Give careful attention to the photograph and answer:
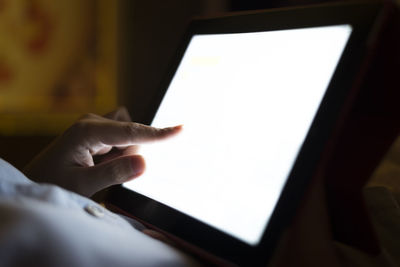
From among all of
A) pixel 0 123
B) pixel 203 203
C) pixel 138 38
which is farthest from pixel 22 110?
pixel 203 203

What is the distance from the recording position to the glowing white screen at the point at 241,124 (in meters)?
0.34

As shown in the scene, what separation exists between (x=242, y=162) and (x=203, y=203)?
65 mm

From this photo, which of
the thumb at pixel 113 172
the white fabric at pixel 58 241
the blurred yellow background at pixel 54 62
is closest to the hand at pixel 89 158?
the thumb at pixel 113 172

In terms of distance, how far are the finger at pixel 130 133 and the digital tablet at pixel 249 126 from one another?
0.02m

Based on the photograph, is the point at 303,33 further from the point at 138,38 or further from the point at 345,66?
the point at 138,38

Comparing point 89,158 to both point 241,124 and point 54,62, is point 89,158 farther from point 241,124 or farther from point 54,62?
point 54,62

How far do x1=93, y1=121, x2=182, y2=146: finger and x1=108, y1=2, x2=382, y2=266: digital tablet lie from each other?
0.05 feet

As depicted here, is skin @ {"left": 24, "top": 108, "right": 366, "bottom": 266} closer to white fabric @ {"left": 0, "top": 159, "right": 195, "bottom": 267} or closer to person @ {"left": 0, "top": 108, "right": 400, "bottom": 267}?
person @ {"left": 0, "top": 108, "right": 400, "bottom": 267}

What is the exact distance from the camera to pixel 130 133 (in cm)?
48

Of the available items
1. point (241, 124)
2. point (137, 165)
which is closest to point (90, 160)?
point (137, 165)

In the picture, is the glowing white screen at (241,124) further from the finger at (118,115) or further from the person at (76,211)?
the finger at (118,115)

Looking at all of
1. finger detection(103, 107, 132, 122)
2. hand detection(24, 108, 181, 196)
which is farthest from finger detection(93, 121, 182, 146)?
finger detection(103, 107, 132, 122)

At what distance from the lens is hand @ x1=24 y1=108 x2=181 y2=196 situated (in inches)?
18.9

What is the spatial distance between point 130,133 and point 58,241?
26 cm
